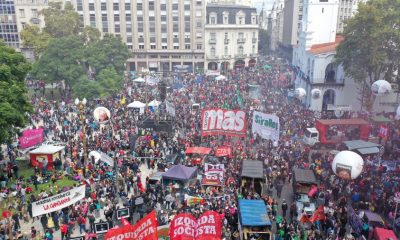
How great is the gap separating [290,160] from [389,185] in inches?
242

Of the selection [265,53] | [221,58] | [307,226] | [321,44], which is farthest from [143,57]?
[307,226]

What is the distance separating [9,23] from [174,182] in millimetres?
58670

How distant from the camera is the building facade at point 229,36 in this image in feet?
237

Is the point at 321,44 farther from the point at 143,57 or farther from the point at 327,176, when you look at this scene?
the point at 143,57

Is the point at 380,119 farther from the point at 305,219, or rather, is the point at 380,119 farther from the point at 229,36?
the point at 229,36

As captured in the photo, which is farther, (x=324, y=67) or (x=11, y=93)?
(x=324, y=67)

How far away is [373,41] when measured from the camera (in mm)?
34688

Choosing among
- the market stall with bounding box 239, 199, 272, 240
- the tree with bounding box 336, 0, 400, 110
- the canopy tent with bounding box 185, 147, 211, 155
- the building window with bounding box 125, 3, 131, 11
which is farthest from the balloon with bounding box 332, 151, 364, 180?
the building window with bounding box 125, 3, 131, 11

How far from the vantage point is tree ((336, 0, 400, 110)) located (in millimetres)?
34312

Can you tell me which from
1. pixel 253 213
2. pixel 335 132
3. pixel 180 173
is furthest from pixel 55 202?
pixel 335 132

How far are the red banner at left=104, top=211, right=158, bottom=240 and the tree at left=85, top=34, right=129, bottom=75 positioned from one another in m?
38.7

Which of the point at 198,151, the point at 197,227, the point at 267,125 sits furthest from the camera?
the point at 198,151

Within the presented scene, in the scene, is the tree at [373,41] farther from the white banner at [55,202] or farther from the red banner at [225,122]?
the white banner at [55,202]

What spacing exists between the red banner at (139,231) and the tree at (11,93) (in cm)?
1334
